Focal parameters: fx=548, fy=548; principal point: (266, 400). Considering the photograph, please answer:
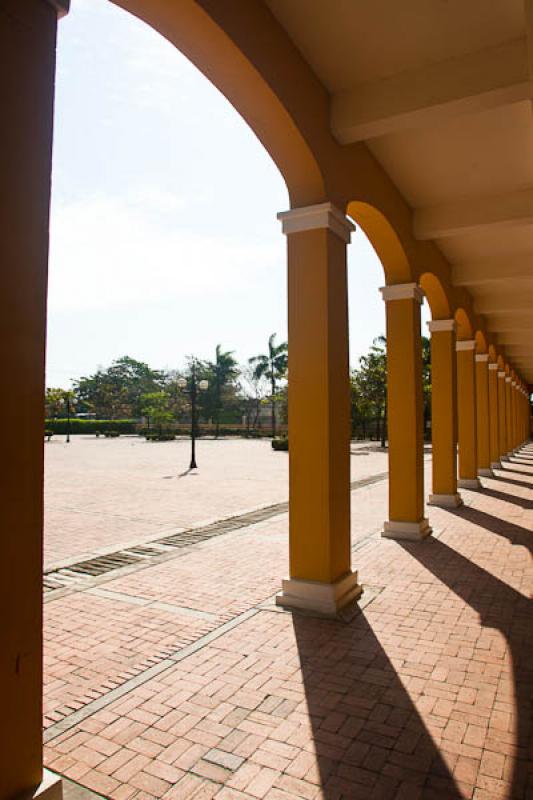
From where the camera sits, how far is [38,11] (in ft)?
7.65

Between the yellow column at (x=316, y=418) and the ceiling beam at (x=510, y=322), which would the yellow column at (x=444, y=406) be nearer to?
the yellow column at (x=316, y=418)

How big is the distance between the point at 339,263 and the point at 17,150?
3.58m

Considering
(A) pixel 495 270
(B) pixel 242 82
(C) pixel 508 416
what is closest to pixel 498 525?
(A) pixel 495 270

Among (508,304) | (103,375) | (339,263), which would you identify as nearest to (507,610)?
(339,263)

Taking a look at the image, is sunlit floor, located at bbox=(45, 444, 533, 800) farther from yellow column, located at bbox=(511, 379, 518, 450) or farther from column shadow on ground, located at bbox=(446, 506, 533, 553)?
yellow column, located at bbox=(511, 379, 518, 450)

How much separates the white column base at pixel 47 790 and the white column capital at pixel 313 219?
4.44 m

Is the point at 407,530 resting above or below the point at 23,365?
below

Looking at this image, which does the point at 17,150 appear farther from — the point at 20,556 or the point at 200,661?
the point at 200,661

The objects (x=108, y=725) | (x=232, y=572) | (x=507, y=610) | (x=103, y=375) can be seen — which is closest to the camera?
(x=108, y=725)

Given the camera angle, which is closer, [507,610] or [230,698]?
[230,698]

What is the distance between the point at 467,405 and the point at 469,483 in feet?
5.99

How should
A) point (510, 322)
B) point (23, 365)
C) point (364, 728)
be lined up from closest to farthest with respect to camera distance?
point (23, 365)
point (364, 728)
point (510, 322)

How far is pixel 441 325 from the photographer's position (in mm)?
10062

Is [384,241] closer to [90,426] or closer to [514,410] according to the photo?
[514,410]
